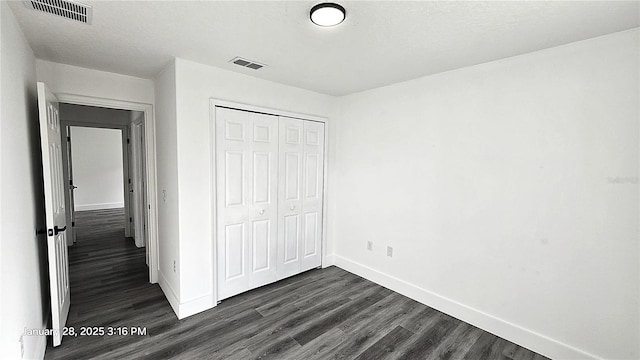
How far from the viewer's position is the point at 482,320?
2641 mm

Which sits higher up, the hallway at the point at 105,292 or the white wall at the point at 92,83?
the white wall at the point at 92,83

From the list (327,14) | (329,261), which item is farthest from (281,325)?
(327,14)

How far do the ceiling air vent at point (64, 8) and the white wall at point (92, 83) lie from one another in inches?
46.3

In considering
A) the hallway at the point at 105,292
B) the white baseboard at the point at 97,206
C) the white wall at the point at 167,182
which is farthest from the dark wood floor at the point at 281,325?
the white baseboard at the point at 97,206

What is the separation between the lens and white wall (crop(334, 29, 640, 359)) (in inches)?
78.0

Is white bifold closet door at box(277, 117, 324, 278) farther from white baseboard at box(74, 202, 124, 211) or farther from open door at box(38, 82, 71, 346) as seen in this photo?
white baseboard at box(74, 202, 124, 211)

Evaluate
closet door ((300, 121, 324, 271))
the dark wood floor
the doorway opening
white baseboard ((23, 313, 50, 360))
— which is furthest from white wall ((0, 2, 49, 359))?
closet door ((300, 121, 324, 271))

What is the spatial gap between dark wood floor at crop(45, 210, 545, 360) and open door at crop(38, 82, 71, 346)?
263mm

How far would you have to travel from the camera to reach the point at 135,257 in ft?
14.1

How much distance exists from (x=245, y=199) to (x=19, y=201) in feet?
5.64

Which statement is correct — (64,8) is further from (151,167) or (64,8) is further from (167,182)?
(151,167)

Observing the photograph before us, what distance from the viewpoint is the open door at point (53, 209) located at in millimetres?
2061

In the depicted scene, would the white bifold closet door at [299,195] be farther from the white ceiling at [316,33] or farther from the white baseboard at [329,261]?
the white ceiling at [316,33]

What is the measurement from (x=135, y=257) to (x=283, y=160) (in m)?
2.83
